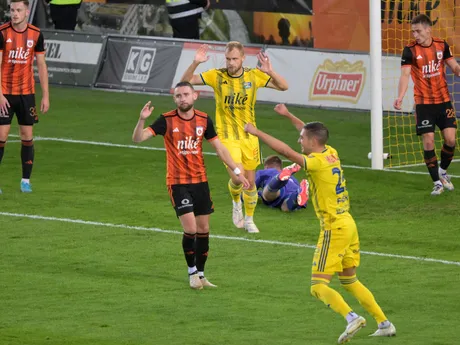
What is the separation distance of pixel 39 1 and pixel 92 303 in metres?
22.0

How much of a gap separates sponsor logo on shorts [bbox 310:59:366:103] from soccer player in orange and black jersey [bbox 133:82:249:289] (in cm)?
1222

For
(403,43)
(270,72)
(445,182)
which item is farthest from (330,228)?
(403,43)

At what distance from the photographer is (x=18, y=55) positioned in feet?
54.3

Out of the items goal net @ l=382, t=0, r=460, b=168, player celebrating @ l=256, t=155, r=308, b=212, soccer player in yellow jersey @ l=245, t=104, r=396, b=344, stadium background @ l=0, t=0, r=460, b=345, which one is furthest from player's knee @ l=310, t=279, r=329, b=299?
goal net @ l=382, t=0, r=460, b=168

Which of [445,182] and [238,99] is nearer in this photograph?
[238,99]

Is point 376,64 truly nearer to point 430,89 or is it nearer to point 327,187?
point 430,89

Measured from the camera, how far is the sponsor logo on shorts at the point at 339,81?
941 inches

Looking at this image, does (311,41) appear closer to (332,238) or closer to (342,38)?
(342,38)

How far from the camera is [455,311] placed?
10.9m

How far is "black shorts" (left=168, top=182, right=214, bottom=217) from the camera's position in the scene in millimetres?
11844

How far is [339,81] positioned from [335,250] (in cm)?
1444

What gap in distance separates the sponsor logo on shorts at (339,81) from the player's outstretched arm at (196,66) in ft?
32.2

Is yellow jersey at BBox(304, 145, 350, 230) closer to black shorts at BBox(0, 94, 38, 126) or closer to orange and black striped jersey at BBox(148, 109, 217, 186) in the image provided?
orange and black striped jersey at BBox(148, 109, 217, 186)

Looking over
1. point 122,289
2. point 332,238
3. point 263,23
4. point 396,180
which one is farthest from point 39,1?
point 332,238
